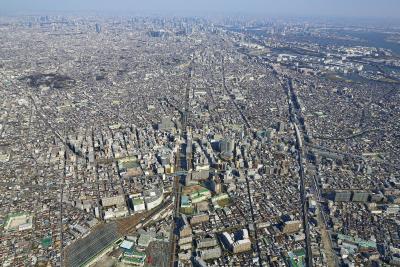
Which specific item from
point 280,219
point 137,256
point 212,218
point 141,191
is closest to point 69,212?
point 141,191

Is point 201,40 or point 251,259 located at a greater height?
point 201,40

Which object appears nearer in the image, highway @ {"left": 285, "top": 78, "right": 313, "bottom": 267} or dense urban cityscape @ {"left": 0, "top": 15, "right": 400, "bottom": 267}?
dense urban cityscape @ {"left": 0, "top": 15, "right": 400, "bottom": 267}

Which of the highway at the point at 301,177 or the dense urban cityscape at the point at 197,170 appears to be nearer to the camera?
the dense urban cityscape at the point at 197,170

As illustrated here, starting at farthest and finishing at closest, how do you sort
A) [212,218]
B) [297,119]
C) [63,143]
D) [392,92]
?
[392,92] → [297,119] → [63,143] → [212,218]

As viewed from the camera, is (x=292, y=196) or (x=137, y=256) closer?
(x=137, y=256)

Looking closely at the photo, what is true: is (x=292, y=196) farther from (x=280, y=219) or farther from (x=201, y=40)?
(x=201, y=40)

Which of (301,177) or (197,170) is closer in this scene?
(197,170)

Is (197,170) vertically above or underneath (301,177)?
above

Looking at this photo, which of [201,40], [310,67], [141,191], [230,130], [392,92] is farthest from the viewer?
[201,40]
